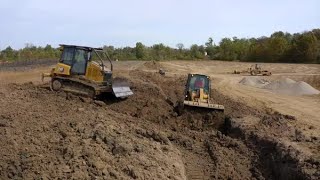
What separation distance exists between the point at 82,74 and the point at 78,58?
0.63 metres

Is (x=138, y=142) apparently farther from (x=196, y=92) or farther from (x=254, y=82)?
(x=254, y=82)

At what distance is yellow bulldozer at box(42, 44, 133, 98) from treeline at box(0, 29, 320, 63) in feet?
101

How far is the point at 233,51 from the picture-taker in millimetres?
62438

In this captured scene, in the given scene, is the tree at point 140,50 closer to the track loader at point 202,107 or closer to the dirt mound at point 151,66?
the dirt mound at point 151,66

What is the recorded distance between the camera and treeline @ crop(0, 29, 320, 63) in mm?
53125

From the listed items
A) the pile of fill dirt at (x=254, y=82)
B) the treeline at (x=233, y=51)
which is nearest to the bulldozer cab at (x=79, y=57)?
the pile of fill dirt at (x=254, y=82)

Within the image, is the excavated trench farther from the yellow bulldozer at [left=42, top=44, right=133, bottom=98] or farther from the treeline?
the treeline

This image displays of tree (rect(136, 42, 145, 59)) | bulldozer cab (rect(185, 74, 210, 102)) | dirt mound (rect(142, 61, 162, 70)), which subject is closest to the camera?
bulldozer cab (rect(185, 74, 210, 102))

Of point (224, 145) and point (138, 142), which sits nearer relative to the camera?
point (138, 142)

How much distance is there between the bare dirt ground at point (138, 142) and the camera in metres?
8.97

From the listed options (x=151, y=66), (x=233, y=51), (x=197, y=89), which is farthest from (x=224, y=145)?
(x=233, y=51)

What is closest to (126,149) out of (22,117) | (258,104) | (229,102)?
(22,117)

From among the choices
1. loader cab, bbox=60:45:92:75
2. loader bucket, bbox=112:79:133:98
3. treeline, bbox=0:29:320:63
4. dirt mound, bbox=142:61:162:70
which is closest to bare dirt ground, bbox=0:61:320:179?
loader bucket, bbox=112:79:133:98

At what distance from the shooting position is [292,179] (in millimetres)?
10094
